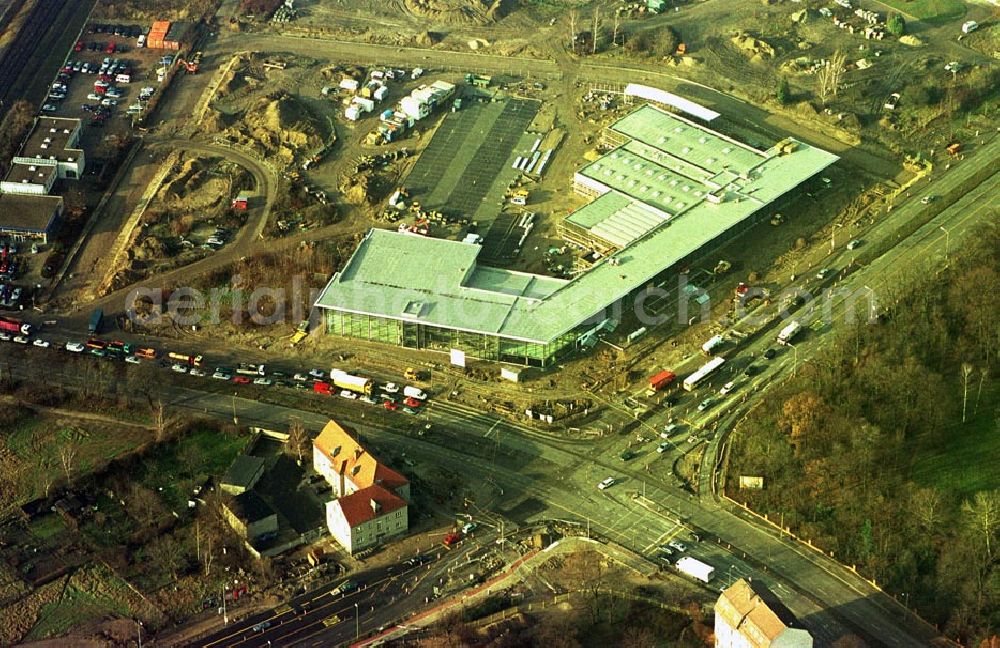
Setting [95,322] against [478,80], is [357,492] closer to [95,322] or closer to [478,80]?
[95,322]

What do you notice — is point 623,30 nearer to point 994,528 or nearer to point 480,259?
point 480,259

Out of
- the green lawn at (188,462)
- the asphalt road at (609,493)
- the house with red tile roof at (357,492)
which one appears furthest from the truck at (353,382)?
the green lawn at (188,462)

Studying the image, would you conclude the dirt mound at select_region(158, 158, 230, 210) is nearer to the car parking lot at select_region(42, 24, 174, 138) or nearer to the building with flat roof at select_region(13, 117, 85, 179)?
the building with flat roof at select_region(13, 117, 85, 179)

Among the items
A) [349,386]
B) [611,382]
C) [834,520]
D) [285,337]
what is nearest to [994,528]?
[834,520]

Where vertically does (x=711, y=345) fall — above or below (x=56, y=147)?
below

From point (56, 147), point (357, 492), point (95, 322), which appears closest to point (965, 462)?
point (357, 492)

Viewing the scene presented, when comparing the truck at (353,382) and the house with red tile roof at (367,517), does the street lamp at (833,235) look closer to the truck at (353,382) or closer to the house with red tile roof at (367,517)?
the truck at (353,382)
